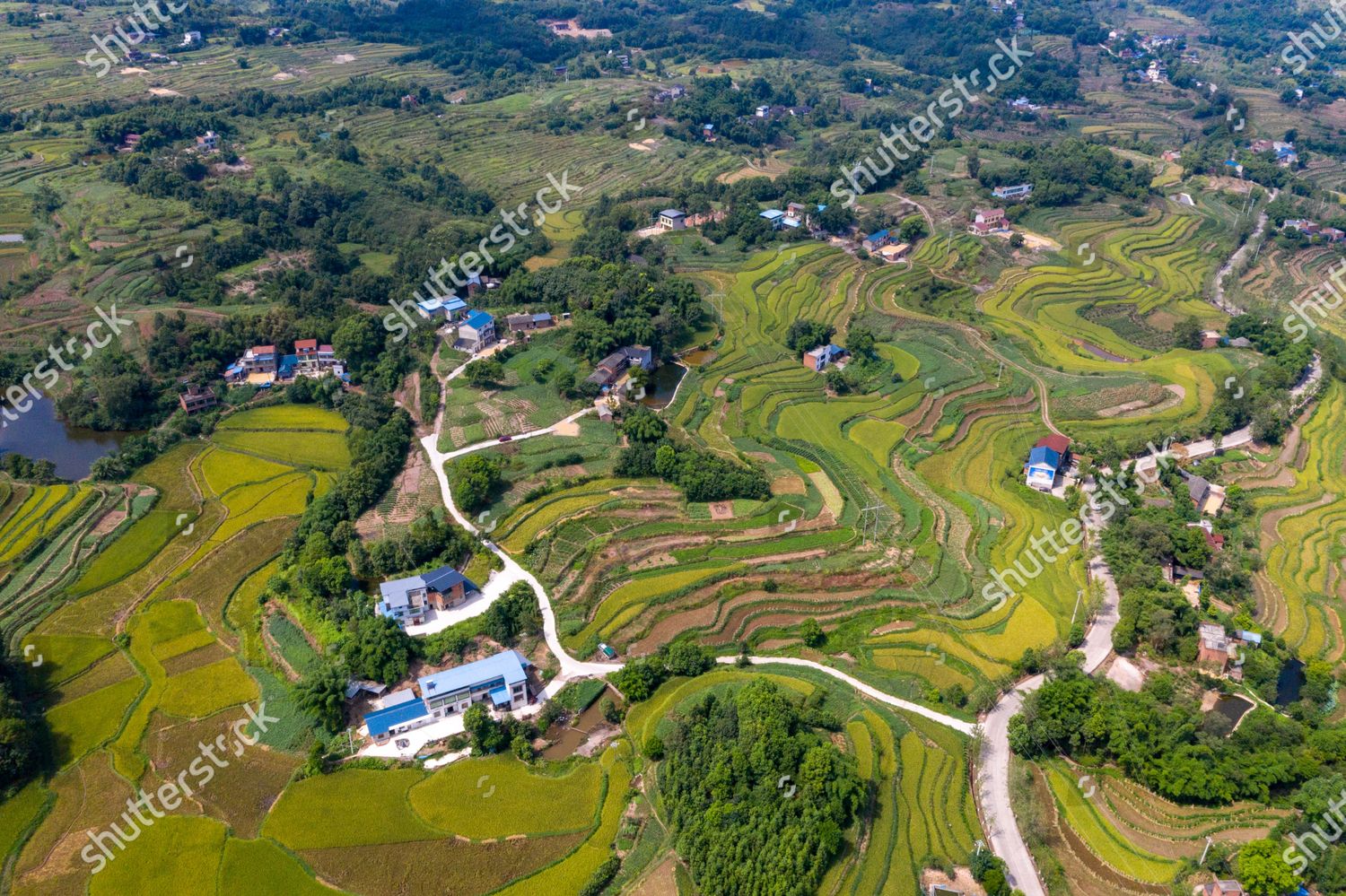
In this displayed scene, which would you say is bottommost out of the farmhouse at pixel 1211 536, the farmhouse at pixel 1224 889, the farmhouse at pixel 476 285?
the farmhouse at pixel 1211 536

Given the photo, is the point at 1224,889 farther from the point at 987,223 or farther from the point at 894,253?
the point at 987,223

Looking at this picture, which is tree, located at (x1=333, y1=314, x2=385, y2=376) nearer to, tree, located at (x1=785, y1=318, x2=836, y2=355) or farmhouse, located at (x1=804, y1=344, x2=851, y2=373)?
tree, located at (x1=785, y1=318, x2=836, y2=355)

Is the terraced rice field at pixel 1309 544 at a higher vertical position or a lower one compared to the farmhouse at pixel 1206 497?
lower

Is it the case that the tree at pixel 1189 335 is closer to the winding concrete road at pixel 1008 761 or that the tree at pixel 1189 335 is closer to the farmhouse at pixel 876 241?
the farmhouse at pixel 876 241

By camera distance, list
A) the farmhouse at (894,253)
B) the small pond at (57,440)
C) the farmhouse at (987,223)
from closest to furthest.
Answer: the small pond at (57,440) < the farmhouse at (894,253) < the farmhouse at (987,223)

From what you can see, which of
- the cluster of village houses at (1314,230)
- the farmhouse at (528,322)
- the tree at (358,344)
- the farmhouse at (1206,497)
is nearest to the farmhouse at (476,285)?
the farmhouse at (528,322)

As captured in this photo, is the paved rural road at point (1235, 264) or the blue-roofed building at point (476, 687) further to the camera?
the paved rural road at point (1235, 264)

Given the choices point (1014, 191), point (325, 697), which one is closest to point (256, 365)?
point (325, 697)

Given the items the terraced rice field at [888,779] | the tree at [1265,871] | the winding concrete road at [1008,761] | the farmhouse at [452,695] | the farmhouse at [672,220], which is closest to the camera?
the tree at [1265,871]
